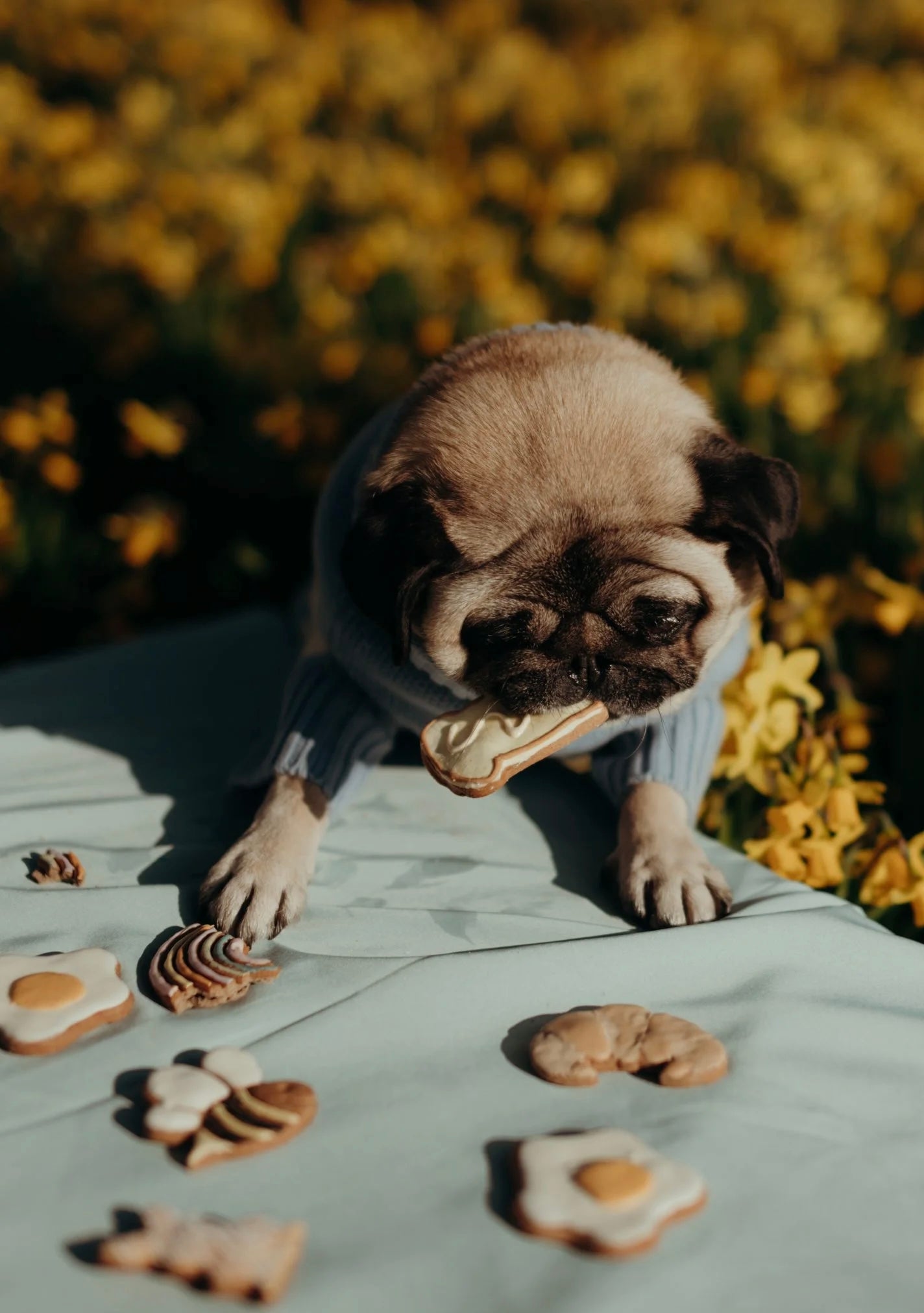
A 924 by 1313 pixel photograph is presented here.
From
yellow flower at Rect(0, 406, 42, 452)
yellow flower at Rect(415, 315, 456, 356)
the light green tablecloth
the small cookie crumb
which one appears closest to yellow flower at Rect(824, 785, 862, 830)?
the light green tablecloth

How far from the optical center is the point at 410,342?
3789mm

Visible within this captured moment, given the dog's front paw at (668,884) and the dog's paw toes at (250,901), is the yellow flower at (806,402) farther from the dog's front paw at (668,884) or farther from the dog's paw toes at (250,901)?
the dog's paw toes at (250,901)

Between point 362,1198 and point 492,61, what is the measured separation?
552cm

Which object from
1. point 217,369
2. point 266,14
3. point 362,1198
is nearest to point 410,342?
point 217,369

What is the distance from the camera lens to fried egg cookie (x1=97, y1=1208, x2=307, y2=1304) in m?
1.20

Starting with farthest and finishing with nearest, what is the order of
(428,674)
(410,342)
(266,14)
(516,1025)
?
1. (266,14)
2. (410,342)
3. (428,674)
4. (516,1025)

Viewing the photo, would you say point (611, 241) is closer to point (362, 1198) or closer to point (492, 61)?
point (492, 61)

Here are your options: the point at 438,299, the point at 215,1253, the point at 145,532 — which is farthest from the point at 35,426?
the point at 215,1253

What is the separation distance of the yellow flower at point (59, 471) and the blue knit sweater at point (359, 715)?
54.0 inches

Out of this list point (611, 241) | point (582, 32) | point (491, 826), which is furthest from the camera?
point (582, 32)

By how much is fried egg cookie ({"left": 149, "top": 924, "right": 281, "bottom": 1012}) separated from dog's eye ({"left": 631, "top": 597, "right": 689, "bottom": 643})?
769 millimetres

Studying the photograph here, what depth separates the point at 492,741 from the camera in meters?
1.76

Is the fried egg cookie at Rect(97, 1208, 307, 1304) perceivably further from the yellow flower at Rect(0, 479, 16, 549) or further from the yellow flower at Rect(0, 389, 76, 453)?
the yellow flower at Rect(0, 389, 76, 453)

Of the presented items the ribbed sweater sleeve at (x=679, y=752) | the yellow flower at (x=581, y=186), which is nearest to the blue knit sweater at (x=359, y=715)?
the ribbed sweater sleeve at (x=679, y=752)
